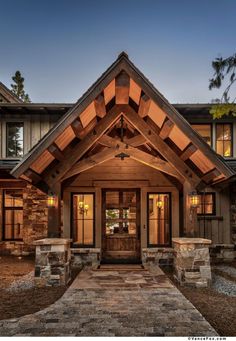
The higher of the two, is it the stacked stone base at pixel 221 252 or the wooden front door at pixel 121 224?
the wooden front door at pixel 121 224

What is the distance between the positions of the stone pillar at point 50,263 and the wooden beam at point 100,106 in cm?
313

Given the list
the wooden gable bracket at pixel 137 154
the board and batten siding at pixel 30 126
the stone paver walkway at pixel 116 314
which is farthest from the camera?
the board and batten siding at pixel 30 126

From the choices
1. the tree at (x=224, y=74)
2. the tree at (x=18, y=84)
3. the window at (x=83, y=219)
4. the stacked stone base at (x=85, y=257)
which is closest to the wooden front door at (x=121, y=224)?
the window at (x=83, y=219)

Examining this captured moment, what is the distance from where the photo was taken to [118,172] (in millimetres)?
9852

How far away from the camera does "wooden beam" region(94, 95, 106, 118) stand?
6891 millimetres

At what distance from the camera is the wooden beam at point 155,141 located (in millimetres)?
7508

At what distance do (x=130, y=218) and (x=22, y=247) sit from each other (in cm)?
438

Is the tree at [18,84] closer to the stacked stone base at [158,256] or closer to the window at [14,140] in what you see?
the window at [14,140]

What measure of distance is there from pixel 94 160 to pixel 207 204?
5004 millimetres

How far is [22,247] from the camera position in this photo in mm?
11344

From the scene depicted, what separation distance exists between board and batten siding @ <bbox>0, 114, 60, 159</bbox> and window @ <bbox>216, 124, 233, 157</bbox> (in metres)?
5.93

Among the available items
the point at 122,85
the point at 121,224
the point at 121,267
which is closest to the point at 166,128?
the point at 122,85

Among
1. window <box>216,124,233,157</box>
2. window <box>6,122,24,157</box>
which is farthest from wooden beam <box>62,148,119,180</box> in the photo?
window <box>216,124,233,157</box>

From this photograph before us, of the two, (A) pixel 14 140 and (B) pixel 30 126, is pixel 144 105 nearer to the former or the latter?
(B) pixel 30 126
